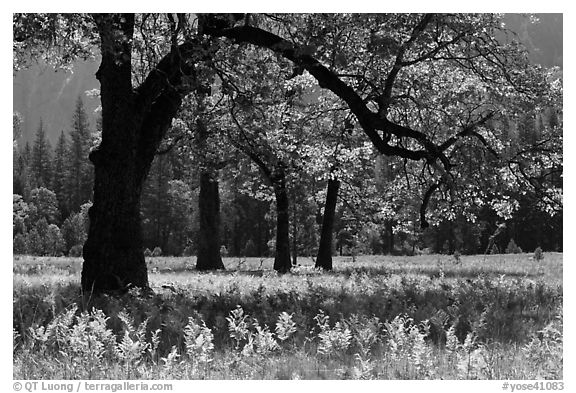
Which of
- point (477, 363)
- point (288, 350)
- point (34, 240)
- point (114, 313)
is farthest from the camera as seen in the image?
point (34, 240)

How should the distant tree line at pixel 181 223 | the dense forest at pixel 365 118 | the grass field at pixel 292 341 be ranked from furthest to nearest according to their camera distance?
the distant tree line at pixel 181 223 → the dense forest at pixel 365 118 → the grass field at pixel 292 341

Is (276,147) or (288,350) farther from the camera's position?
(276,147)

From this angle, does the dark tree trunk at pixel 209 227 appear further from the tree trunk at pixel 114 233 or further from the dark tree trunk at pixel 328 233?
the tree trunk at pixel 114 233

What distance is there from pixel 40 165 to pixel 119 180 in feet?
317

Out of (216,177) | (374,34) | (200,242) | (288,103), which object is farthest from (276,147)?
(374,34)

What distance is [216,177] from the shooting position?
27.5m

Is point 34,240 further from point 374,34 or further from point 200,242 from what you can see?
point 374,34

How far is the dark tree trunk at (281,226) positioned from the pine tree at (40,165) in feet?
243

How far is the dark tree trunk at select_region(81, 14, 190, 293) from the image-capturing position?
12281mm

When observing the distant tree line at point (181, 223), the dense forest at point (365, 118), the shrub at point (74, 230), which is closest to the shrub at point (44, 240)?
the distant tree line at point (181, 223)

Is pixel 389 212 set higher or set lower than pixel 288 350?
higher

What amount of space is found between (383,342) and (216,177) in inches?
812

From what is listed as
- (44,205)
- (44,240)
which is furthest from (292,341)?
(44,205)

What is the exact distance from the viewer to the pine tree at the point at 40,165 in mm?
95944
